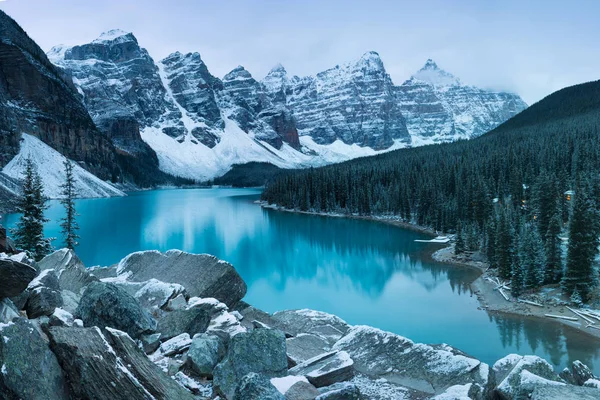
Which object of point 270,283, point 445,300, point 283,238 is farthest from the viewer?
point 283,238

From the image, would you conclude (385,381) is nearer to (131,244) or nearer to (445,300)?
(445,300)

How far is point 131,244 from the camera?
54.2 m

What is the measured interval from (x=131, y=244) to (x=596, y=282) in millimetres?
50248

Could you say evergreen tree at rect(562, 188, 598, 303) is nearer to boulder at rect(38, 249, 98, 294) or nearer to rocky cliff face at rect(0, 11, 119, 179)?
boulder at rect(38, 249, 98, 294)

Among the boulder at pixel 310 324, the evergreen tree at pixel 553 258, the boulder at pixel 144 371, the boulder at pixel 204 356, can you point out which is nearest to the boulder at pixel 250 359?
the boulder at pixel 204 356

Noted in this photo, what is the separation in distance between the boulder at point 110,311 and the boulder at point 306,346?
11.3 ft

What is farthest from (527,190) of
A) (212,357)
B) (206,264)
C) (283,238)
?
(212,357)

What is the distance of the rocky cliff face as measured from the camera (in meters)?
139

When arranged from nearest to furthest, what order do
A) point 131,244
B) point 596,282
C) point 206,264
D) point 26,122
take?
point 206,264, point 596,282, point 131,244, point 26,122

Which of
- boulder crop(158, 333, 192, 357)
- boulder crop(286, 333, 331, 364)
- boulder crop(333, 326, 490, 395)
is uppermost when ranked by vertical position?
boulder crop(158, 333, 192, 357)

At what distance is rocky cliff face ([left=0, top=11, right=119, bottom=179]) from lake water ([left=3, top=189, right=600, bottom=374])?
75132 millimetres

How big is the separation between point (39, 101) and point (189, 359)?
17092 centimetres

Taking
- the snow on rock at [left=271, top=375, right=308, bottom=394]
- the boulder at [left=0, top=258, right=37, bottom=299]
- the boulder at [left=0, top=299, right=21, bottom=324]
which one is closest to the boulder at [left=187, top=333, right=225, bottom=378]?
the snow on rock at [left=271, top=375, right=308, bottom=394]

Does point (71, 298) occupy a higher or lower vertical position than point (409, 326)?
higher
